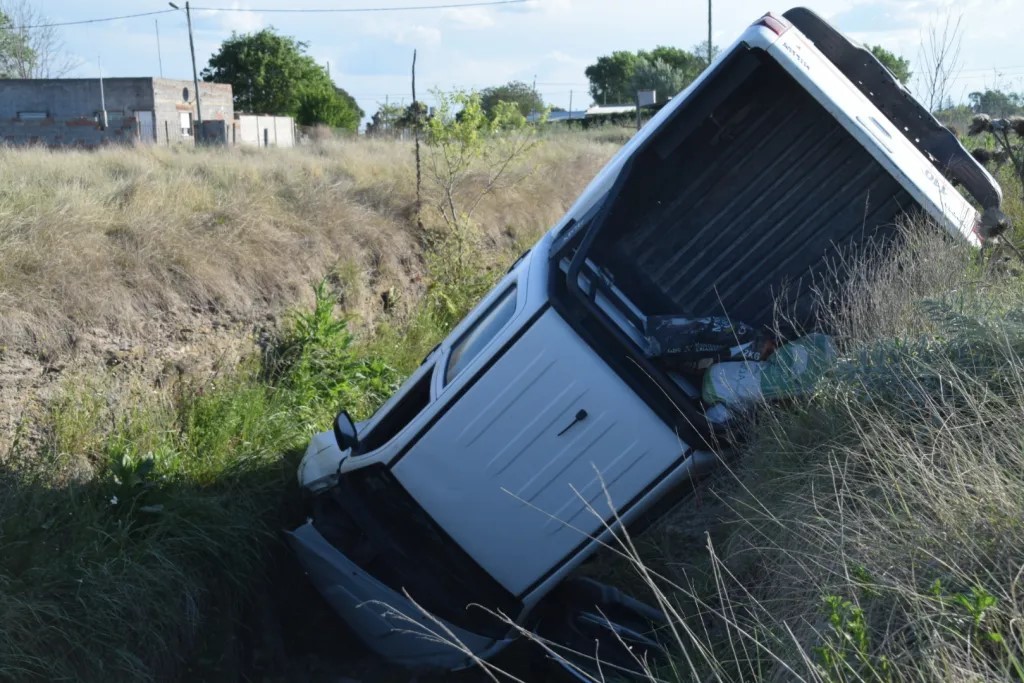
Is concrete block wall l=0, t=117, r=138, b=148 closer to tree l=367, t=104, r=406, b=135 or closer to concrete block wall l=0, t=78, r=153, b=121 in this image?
concrete block wall l=0, t=78, r=153, b=121

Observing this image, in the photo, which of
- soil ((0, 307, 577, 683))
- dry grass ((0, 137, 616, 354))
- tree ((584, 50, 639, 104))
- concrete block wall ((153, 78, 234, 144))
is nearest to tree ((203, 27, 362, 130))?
concrete block wall ((153, 78, 234, 144))

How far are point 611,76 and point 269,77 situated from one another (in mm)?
32907

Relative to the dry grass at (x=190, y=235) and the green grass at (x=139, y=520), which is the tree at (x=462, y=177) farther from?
the green grass at (x=139, y=520)

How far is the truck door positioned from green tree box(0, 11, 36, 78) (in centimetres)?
4771

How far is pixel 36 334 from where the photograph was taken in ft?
21.9

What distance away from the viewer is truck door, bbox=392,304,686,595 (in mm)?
4312

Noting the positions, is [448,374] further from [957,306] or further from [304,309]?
[304,309]

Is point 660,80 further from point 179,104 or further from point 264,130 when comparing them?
point 179,104

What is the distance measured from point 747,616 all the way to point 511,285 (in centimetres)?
219

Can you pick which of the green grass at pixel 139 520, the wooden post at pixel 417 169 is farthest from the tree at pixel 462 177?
Result: the green grass at pixel 139 520

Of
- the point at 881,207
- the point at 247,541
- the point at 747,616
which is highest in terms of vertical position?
the point at 881,207

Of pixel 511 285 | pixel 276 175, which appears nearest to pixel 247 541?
pixel 511 285

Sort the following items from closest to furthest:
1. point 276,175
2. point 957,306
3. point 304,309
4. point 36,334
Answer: point 957,306
point 36,334
point 304,309
point 276,175

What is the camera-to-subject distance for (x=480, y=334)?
200 inches
